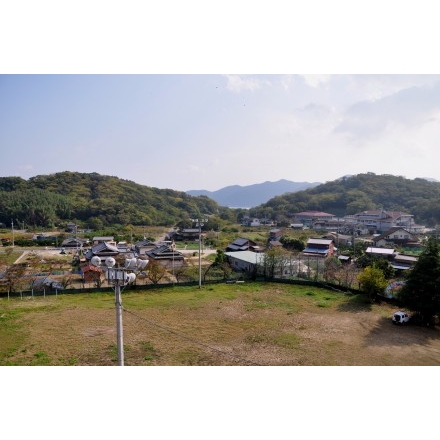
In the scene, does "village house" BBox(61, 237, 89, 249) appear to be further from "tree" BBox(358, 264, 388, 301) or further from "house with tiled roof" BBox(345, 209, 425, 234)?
"house with tiled roof" BBox(345, 209, 425, 234)

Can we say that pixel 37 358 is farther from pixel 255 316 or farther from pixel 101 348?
pixel 255 316

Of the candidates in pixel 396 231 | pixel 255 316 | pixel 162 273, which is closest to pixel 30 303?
pixel 162 273

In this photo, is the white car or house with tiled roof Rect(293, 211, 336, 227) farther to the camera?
house with tiled roof Rect(293, 211, 336, 227)

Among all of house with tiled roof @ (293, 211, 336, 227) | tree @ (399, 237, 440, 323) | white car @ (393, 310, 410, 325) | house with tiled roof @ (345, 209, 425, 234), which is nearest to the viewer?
tree @ (399, 237, 440, 323)

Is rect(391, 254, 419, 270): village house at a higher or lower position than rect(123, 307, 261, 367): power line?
lower

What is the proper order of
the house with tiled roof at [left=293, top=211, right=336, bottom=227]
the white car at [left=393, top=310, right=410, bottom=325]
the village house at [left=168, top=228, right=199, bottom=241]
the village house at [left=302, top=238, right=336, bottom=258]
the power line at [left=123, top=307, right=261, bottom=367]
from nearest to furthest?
the power line at [left=123, top=307, right=261, bottom=367]
the white car at [left=393, top=310, right=410, bottom=325]
the village house at [left=302, top=238, right=336, bottom=258]
the village house at [left=168, top=228, right=199, bottom=241]
the house with tiled roof at [left=293, top=211, right=336, bottom=227]

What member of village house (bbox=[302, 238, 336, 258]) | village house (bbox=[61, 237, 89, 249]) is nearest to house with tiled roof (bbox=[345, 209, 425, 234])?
village house (bbox=[302, 238, 336, 258])

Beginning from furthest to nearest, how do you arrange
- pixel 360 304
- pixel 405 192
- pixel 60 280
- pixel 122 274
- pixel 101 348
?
pixel 405 192 < pixel 60 280 < pixel 360 304 < pixel 101 348 < pixel 122 274
